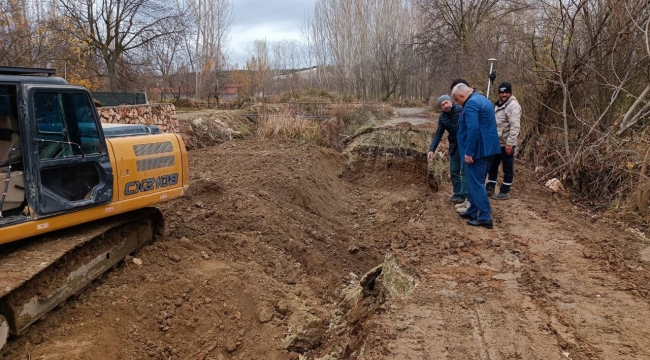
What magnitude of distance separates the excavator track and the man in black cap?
493cm

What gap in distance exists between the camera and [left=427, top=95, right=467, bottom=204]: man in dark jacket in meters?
6.36

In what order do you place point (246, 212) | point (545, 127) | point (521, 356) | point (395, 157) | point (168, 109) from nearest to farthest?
point (521, 356) → point (246, 212) → point (545, 127) → point (395, 157) → point (168, 109)

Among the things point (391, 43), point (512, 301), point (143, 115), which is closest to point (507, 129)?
point (512, 301)

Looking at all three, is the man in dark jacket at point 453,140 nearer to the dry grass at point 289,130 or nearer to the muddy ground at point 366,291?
the muddy ground at point 366,291

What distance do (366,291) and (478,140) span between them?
228 cm

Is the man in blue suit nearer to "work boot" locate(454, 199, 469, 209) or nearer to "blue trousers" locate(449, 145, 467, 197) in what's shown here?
"work boot" locate(454, 199, 469, 209)

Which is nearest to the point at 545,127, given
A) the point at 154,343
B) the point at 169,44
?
the point at 154,343

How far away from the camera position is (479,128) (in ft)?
17.2

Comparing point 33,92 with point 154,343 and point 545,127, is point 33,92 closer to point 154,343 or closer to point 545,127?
point 154,343

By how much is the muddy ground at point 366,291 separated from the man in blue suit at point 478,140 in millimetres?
326

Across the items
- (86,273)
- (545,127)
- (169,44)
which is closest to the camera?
(86,273)

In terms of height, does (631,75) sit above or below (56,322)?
above

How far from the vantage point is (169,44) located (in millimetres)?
25641

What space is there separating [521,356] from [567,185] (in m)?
5.90
